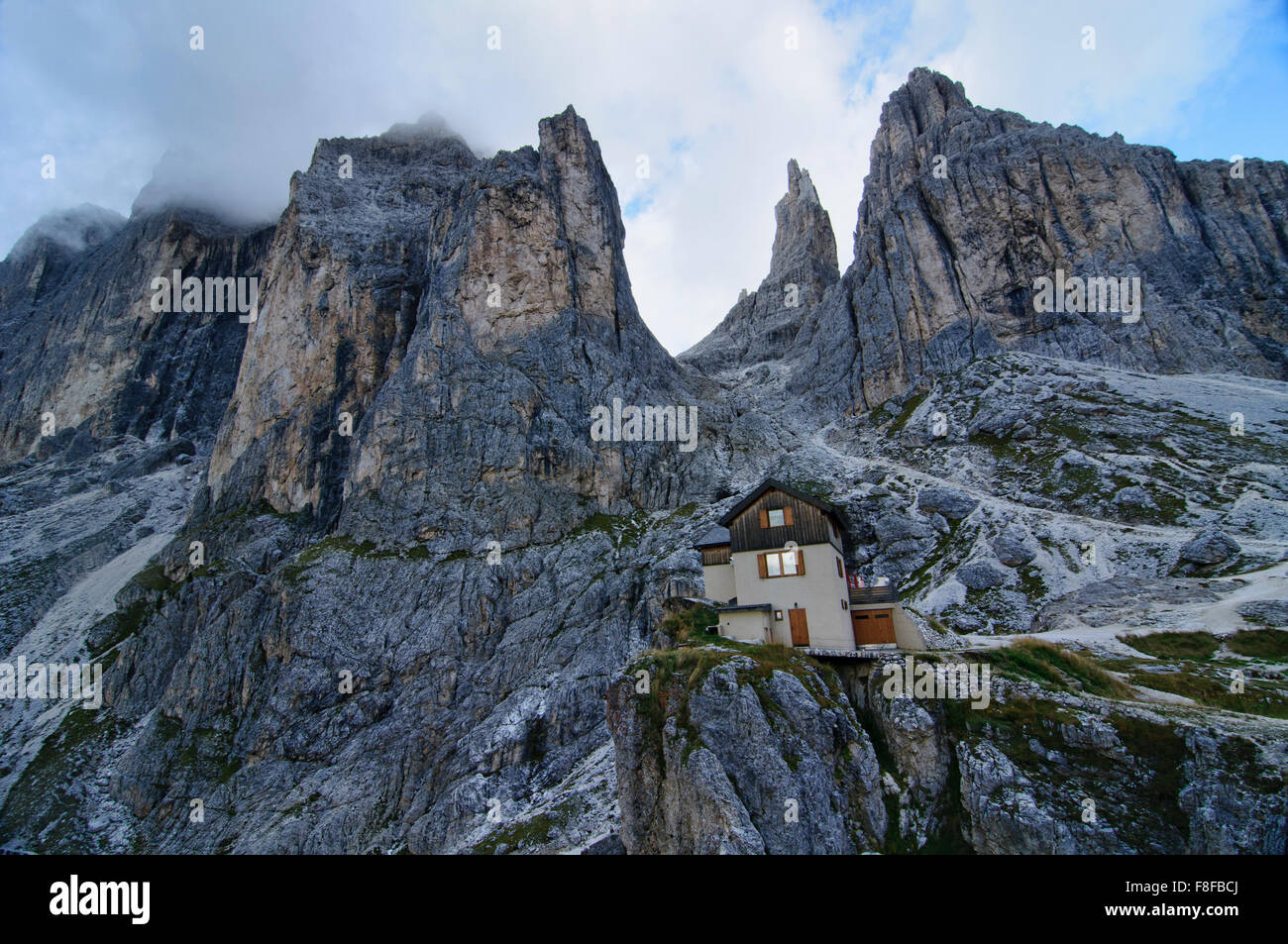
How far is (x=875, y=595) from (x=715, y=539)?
10725 mm

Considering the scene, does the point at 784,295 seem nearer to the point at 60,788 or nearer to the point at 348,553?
the point at 348,553

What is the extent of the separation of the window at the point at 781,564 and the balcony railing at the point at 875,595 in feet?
16.4

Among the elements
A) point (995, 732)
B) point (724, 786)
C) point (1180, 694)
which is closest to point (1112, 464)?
point (1180, 694)

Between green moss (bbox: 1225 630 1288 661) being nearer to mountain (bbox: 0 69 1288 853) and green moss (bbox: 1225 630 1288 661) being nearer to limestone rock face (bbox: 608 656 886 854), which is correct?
mountain (bbox: 0 69 1288 853)

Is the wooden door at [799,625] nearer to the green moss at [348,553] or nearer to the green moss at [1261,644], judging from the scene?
the green moss at [1261,644]

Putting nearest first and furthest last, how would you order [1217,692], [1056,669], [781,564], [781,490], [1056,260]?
[1056,669] < [1217,692] < [781,564] < [781,490] < [1056,260]

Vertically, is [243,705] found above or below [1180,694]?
below

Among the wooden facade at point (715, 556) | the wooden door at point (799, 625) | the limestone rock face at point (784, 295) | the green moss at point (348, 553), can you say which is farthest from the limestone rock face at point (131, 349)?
the wooden door at point (799, 625)

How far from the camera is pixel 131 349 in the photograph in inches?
4973

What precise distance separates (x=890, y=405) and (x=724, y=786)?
84.7 m

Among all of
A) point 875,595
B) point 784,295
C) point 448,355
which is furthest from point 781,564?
point 784,295
